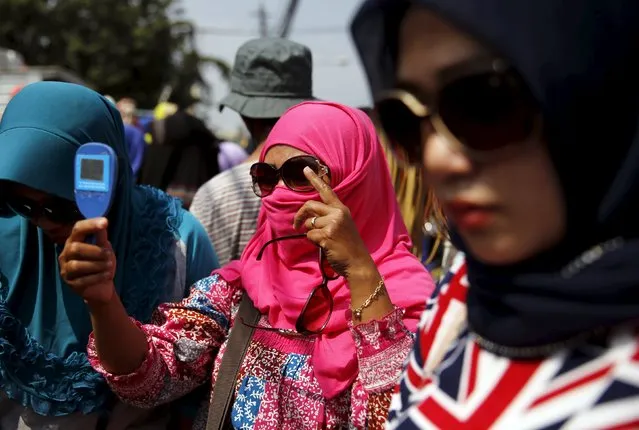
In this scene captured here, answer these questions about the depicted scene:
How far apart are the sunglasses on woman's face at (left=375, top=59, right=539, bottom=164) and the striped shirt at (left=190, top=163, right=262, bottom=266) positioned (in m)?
2.31

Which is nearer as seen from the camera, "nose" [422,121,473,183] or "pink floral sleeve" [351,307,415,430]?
"nose" [422,121,473,183]

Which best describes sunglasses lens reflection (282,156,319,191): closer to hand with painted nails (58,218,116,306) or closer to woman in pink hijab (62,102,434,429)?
woman in pink hijab (62,102,434,429)

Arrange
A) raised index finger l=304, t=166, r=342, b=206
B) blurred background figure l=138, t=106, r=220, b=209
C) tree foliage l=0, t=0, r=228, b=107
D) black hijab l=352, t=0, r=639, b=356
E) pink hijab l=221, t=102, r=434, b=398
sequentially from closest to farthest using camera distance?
black hijab l=352, t=0, r=639, b=356 → raised index finger l=304, t=166, r=342, b=206 → pink hijab l=221, t=102, r=434, b=398 → blurred background figure l=138, t=106, r=220, b=209 → tree foliage l=0, t=0, r=228, b=107

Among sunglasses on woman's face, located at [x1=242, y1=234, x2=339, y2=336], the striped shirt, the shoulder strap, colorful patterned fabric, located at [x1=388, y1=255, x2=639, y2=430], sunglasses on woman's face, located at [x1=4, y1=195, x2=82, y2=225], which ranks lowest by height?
the striped shirt

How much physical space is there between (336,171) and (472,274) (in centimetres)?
106

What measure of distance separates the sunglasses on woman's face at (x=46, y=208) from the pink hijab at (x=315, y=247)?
47 centimetres

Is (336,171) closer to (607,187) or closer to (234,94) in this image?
(607,187)

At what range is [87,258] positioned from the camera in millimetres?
1608

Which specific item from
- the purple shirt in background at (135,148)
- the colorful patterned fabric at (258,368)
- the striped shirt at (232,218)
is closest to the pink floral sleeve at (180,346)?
the colorful patterned fabric at (258,368)

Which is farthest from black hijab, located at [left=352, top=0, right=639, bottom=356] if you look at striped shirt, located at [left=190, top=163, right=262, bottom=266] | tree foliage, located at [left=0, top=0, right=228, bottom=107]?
tree foliage, located at [left=0, top=0, right=228, bottom=107]

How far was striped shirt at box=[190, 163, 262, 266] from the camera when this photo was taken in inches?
129

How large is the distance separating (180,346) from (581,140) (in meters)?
1.41

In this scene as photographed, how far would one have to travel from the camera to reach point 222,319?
2.13 metres

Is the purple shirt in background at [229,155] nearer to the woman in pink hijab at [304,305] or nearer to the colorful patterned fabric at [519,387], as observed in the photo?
the woman in pink hijab at [304,305]
